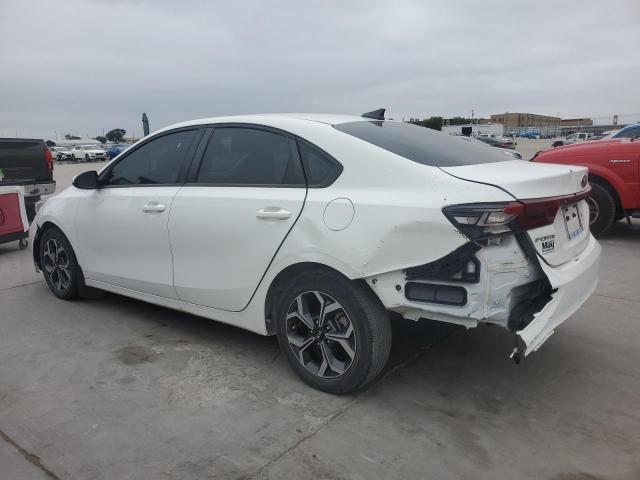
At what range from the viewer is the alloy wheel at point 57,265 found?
4793mm

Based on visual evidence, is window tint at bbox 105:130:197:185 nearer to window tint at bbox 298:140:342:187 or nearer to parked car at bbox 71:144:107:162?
window tint at bbox 298:140:342:187

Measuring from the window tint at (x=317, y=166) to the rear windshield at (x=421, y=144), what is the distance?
0.22 m

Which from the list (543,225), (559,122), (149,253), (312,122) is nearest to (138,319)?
(149,253)

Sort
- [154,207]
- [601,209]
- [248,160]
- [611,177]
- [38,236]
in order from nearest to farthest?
[248,160] < [154,207] < [38,236] < [611,177] < [601,209]

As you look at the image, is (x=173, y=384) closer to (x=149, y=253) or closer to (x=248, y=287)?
(x=248, y=287)

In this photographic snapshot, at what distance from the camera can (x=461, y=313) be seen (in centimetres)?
262

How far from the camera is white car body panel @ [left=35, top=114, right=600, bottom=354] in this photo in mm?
2609

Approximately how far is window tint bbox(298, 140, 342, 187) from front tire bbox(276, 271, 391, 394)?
54 centimetres

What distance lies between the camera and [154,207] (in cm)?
381

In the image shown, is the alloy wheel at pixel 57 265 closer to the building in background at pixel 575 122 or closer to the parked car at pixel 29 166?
the parked car at pixel 29 166

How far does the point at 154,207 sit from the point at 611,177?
5772 millimetres

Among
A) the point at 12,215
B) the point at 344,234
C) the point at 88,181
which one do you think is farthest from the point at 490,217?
the point at 12,215

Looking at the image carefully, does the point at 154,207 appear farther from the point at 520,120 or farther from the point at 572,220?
the point at 520,120

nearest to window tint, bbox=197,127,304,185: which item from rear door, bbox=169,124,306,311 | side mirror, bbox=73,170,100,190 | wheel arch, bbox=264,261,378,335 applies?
rear door, bbox=169,124,306,311
